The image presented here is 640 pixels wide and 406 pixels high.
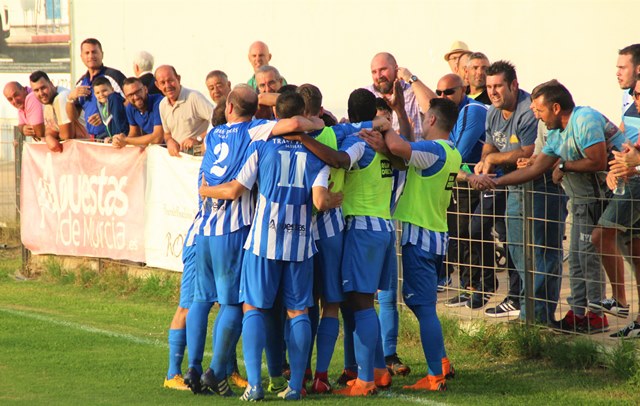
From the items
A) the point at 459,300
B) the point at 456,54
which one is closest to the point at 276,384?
the point at 459,300

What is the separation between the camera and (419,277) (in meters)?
7.98

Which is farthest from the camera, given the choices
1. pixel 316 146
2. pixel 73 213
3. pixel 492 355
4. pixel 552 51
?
pixel 552 51

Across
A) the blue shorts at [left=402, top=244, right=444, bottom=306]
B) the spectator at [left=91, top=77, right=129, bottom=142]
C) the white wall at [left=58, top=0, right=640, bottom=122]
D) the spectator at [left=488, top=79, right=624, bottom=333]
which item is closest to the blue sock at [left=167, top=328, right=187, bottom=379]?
the blue shorts at [left=402, top=244, right=444, bottom=306]

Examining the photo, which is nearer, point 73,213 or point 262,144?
point 262,144

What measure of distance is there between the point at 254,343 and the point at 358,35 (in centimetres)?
1126

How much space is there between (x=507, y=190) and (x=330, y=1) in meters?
9.86

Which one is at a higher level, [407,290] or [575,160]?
[575,160]

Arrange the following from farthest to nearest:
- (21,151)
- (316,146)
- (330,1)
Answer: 1. (330,1)
2. (21,151)
3. (316,146)

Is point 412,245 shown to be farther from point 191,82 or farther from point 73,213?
point 191,82

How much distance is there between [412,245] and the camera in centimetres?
796

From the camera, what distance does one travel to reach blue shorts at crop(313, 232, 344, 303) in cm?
772

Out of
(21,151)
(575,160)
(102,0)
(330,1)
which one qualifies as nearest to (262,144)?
(575,160)

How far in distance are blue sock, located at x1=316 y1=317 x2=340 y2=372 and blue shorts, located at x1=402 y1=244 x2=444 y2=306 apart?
1.96 feet

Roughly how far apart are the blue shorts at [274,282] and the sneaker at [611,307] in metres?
2.38
